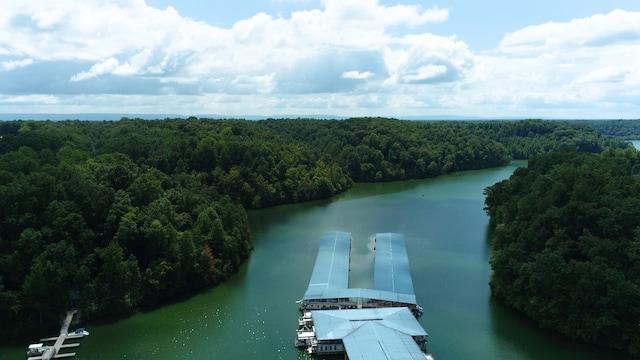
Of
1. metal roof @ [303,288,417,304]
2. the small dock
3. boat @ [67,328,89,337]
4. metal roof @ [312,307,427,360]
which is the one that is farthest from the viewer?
metal roof @ [303,288,417,304]

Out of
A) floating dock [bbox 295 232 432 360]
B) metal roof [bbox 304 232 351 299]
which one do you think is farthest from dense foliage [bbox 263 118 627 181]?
floating dock [bbox 295 232 432 360]

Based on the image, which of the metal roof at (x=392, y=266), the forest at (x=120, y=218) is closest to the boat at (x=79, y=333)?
the forest at (x=120, y=218)

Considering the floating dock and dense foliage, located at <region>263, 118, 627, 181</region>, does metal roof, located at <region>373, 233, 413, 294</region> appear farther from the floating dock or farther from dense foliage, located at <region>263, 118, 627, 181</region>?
dense foliage, located at <region>263, 118, 627, 181</region>

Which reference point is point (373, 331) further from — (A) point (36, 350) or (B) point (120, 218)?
(B) point (120, 218)

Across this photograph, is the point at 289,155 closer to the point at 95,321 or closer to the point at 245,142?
the point at 245,142

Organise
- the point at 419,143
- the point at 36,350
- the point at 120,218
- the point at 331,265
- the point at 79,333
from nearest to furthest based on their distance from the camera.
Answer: the point at 36,350 < the point at 79,333 < the point at 120,218 < the point at 331,265 < the point at 419,143

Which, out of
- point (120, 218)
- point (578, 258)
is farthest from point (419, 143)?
point (120, 218)

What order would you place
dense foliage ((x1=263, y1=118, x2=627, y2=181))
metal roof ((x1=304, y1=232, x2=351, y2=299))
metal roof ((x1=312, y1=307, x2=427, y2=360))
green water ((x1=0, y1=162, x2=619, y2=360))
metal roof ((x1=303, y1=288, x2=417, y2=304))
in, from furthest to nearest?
dense foliage ((x1=263, y1=118, x2=627, y2=181)) < metal roof ((x1=304, y1=232, x2=351, y2=299)) < metal roof ((x1=303, y1=288, x2=417, y2=304)) < green water ((x1=0, y1=162, x2=619, y2=360)) < metal roof ((x1=312, y1=307, x2=427, y2=360))

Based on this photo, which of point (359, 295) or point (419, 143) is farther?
point (419, 143)
